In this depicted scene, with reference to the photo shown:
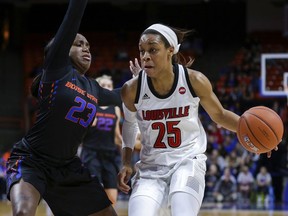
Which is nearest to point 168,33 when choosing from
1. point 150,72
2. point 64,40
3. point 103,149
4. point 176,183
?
point 150,72

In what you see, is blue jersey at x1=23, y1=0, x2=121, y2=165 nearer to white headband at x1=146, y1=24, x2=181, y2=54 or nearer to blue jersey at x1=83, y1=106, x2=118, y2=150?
white headband at x1=146, y1=24, x2=181, y2=54

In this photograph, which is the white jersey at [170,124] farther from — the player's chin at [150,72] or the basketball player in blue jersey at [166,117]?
the player's chin at [150,72]

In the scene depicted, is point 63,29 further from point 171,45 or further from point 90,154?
point 90,154

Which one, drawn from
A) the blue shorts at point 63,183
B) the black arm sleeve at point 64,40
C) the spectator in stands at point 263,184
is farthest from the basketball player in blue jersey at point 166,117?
the spectator in stands at point 263,184

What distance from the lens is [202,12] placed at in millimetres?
21391

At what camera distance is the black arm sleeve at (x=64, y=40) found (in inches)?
162

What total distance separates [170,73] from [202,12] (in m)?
17.4

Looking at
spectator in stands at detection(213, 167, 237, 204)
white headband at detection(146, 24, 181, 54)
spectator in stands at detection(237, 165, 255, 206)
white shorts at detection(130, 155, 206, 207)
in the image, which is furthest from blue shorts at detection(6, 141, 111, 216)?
spectator in stands at detection(237, 165, 255, 206)

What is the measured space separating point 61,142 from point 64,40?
2.40ft

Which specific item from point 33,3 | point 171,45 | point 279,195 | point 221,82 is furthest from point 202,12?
point 171,45

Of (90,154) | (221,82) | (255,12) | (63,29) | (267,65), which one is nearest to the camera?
(63,29)

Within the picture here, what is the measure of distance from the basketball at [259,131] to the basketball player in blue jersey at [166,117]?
5.2 inches

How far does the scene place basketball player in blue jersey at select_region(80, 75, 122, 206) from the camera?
25.3 ft

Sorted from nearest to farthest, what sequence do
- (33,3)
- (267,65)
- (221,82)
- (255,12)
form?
(267,65) < (221,82) < (255,12) < (33,3)
